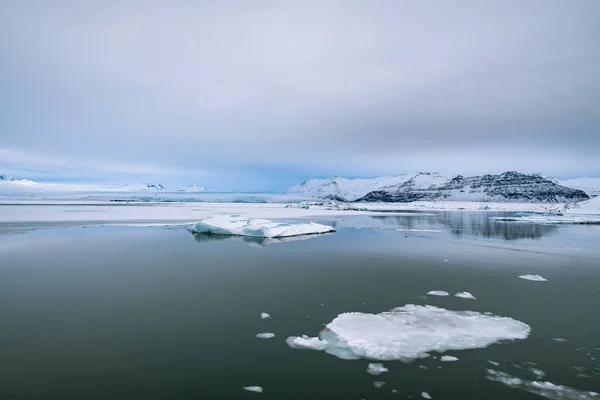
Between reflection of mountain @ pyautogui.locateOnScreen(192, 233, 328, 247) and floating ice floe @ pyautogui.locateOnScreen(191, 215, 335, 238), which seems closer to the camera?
reflection of mountain @ pyautogui.locateOnScreen(192, 233, 328, 247)

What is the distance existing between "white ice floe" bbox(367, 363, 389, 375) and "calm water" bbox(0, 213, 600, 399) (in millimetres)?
118

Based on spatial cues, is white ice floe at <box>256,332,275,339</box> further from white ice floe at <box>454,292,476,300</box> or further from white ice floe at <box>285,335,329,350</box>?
white ice floe at <box>454,292,476,300</box>

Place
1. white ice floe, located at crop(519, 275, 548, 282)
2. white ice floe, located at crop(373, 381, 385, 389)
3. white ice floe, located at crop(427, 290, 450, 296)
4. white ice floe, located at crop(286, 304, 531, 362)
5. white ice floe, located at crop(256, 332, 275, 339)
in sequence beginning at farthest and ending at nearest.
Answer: white ice floe, located at crop(519, 275, 548, 282) → white ice floe, located at crop(427, 290, 450, 296) → white ice floe, located at crop(256, 332, 275, 339) → white ice floe, located at crop(286, 304, 531, 362) → white ice floe, located at crop(373, 381, 385, 389)

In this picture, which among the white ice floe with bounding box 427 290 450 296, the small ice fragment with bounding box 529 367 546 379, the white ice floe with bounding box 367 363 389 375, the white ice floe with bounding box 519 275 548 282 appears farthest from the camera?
the white ice floe with bounding box 519 275 548 282

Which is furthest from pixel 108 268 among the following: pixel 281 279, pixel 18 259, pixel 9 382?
pixel 9 382

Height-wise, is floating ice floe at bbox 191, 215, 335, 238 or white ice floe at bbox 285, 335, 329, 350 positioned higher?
floating ice floe at bbox 191, 215, 335, 238

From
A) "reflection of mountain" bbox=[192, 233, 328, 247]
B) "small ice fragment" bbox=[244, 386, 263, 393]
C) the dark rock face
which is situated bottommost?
"small ice fragment" bbox=[244, 386, 263, 393]

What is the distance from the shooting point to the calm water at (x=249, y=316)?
14.9 ft

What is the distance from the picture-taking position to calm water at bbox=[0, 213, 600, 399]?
4547mm

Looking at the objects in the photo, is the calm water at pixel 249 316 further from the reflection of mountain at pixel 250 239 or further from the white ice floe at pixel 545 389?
the reflection of mountain at pixel 250 239

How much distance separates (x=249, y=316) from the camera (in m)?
6.95

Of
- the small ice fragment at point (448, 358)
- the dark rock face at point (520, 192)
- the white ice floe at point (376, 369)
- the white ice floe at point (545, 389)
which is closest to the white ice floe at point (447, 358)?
the small ice fragment at point (448, 358)

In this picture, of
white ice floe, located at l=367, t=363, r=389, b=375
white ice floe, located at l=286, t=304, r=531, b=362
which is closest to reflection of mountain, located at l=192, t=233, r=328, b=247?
white ice floe, located at l=286, t=304, r=531, b=362

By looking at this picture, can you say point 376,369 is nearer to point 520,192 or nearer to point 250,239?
point 250,239
